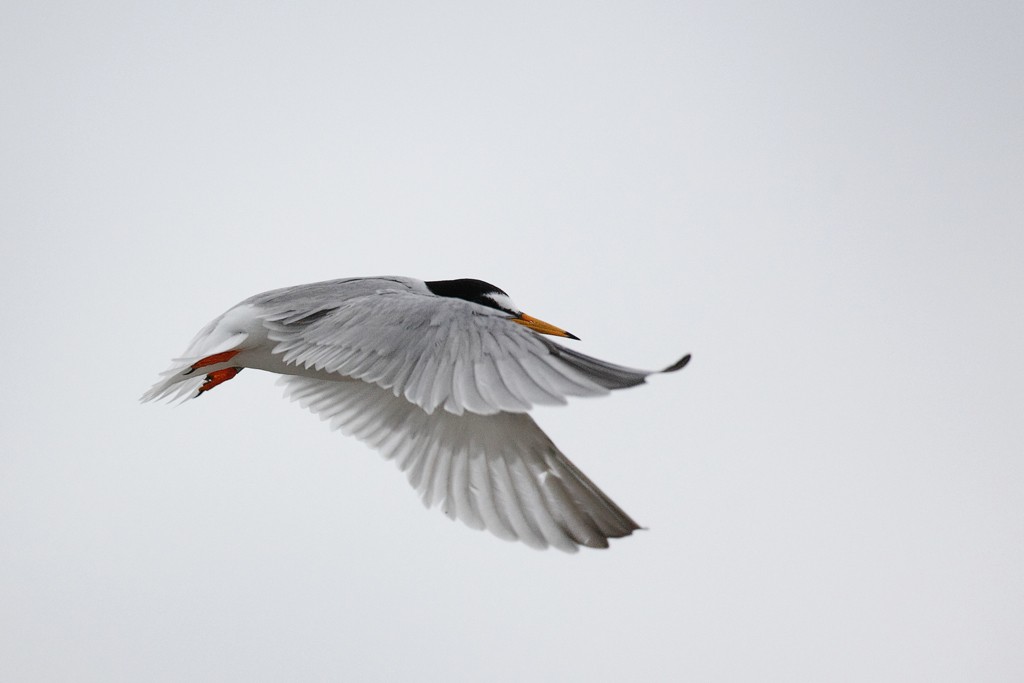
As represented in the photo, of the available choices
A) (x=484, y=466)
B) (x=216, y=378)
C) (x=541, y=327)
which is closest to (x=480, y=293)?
(x=541, y=327)

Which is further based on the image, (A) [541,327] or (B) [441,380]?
(A) [541,327]

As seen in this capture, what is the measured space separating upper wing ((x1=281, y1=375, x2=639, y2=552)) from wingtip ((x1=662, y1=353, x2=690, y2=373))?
85 centimetres

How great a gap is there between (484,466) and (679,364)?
1.10 meters

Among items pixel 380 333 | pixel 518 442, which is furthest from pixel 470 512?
pixel 380 333

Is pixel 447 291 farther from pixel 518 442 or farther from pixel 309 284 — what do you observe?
pixel 518 442

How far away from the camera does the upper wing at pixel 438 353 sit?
6.02 ft

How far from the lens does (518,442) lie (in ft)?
8.38

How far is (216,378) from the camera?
2.75 meters

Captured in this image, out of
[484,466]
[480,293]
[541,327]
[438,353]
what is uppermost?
[480,293]

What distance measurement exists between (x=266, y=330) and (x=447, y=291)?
657 mm

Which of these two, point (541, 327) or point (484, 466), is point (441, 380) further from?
point (541, 327)

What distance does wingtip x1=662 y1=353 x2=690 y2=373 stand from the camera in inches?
61.4

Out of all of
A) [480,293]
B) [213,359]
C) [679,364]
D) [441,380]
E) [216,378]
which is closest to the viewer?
[679,364]

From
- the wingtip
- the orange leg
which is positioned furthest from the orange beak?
the wingtip
